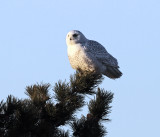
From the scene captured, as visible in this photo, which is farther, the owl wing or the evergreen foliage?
the owl wing

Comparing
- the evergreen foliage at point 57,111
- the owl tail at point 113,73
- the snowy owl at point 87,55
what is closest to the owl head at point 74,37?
the snowy owl at point 87,55

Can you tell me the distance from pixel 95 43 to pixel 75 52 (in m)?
0.75

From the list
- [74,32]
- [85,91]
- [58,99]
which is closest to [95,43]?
[74,32]

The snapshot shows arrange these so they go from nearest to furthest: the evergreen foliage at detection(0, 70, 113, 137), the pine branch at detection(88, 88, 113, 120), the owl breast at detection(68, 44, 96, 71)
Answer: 1. the evergreen foliage at detection(0, 70, 113, 137)
2. the pine branch at detection(88, 88, 113, 120)
3. the owl breast at detection(68, 44, 96, 71)

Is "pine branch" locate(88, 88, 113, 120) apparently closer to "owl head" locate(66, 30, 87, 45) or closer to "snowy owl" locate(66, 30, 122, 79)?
"snowy owl" locate(66, 30, 122, 79)

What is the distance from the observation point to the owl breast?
316 inches

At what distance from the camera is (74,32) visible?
8.38m

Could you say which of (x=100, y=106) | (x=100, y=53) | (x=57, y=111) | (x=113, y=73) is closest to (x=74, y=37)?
(x=100, y=53)

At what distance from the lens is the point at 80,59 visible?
8.02 meters

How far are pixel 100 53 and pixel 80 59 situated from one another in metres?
0.70

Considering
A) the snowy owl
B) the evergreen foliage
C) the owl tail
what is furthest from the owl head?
the evergreen foliage

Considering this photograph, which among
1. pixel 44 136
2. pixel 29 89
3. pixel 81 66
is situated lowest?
pixel 44 136

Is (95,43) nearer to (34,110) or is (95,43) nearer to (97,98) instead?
(97,98)

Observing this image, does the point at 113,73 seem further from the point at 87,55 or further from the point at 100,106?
the point at 100,106
